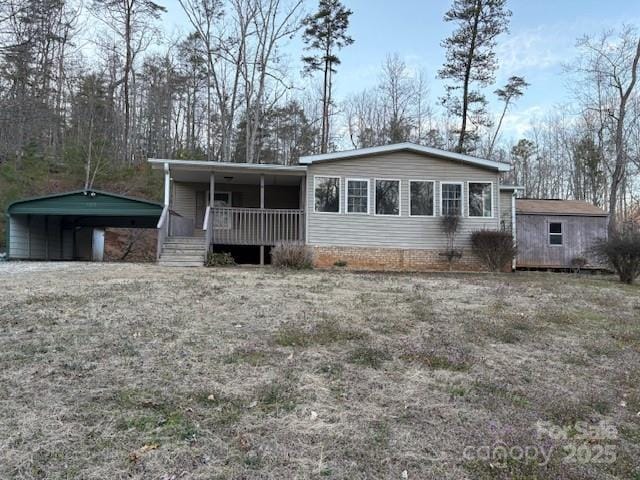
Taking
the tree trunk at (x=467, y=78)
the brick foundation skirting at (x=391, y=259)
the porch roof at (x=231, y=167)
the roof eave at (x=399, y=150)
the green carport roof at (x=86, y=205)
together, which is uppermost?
the tree trunk at (x=467, y=78)

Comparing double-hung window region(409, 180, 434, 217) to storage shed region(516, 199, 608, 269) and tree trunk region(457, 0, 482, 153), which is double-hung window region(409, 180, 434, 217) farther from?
tree trunk region(457, 0, 482, 153)

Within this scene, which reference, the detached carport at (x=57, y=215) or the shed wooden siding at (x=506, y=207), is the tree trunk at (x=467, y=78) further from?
the detached carport at (x=57, y=215)

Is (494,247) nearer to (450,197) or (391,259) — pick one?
(450,197)

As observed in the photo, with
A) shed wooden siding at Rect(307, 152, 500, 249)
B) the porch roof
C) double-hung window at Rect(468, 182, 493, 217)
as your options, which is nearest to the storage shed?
double-hung window at Rect(468, 182, 493, 217)

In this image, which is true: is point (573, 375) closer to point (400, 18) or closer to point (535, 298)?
point (535, 298)

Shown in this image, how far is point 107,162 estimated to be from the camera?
2412 centimetres

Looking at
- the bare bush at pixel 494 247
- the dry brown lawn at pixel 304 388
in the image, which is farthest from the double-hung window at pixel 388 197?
the dry brown lawn at pixel 304 388

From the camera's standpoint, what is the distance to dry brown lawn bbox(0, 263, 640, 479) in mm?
2660

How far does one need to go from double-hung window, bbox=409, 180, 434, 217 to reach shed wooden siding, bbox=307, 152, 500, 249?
0.48 feet

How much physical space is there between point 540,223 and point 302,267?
10.1 m

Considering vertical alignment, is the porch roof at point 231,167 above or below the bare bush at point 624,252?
above

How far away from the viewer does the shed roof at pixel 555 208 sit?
56.3 ft

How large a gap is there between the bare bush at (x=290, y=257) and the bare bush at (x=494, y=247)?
5.66m

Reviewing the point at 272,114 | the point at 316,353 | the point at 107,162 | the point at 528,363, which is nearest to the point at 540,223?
the point at 528,363
